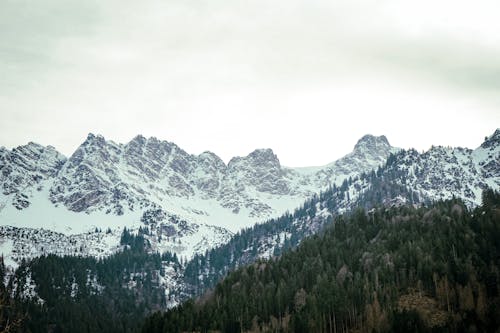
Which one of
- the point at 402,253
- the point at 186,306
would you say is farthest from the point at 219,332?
the point at 402,253

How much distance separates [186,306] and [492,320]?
312ft

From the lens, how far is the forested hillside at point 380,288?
127m

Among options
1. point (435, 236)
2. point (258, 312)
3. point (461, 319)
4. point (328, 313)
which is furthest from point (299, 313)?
point (435, 236)

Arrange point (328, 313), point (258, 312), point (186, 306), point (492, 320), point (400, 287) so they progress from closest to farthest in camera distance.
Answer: point (492, 320)
point (328, 313)
point (400, 287)
point (258, 312)
point (186, 306)

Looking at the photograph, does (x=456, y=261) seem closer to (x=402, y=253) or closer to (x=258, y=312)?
(x=402, y=253)

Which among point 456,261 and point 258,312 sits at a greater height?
point 456,261

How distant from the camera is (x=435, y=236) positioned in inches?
6870

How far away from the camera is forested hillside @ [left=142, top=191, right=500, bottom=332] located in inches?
4985

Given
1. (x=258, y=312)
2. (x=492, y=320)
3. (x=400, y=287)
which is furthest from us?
(x=258, y=312)

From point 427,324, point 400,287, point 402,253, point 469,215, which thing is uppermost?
point 469,215

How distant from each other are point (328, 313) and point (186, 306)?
184 feet

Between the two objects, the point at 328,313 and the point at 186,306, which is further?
the point at 186,306

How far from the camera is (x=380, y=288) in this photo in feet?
475

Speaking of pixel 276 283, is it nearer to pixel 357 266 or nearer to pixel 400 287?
pixel 357 266
